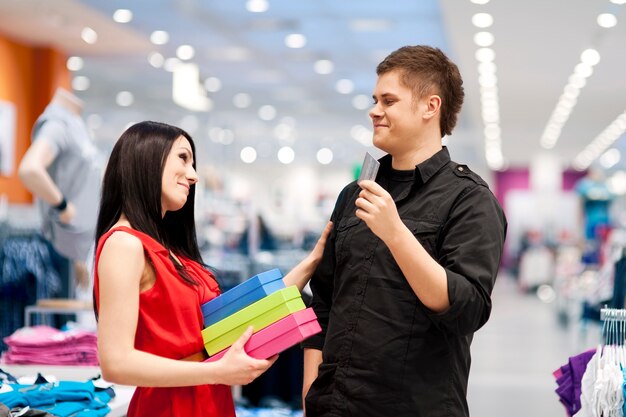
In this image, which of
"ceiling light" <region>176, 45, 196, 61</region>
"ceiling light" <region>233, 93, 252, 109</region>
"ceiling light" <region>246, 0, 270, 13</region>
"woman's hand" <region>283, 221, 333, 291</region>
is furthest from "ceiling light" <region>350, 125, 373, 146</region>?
"woman's hand" <region>283, 221, 333, 291</region>

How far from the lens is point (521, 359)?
31.3ft

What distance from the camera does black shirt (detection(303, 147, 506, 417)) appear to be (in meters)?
1.97

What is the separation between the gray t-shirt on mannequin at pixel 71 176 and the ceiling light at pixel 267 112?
12991 mm

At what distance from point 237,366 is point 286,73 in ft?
41.7

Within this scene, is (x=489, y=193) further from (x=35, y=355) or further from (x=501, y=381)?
(x=501, y=381)

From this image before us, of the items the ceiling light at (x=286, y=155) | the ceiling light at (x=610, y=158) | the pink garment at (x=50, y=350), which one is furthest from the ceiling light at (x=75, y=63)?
the ceiling light at (x=610, y=158)

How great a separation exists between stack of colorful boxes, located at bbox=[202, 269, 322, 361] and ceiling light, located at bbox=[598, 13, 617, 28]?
7.54 metres

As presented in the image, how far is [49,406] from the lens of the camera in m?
2.81

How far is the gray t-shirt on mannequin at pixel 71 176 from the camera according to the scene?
514 cm

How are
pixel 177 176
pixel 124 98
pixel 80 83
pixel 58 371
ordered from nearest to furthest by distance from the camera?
pixel 177 176, pixel 58 371, pixel 80 83, pixel 124 98

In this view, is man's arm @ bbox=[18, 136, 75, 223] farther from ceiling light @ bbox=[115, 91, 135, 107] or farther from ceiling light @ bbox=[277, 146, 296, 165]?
ceiling light @ bbox=[277, 146, 296, 165]

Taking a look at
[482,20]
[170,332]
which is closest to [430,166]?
[170,332]

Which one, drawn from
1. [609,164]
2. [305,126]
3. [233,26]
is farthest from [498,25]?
[609,164]

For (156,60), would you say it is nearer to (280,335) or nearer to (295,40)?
(295,40)
